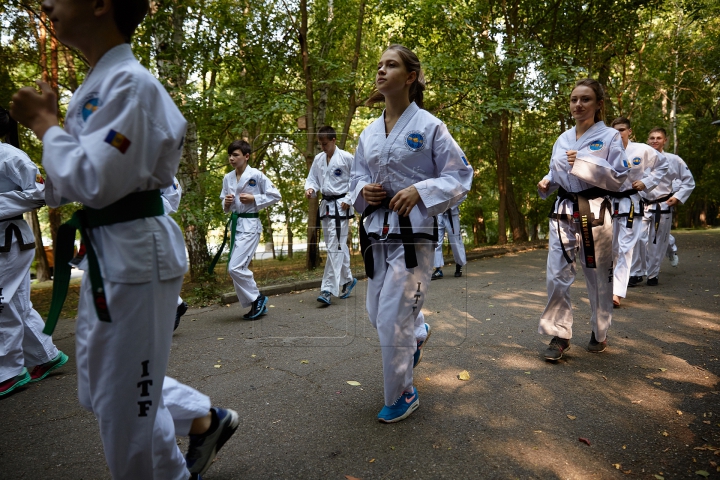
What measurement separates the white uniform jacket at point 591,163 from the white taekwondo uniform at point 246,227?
3701 millimetres

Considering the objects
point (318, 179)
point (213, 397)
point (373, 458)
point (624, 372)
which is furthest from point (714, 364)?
point (318, 179)

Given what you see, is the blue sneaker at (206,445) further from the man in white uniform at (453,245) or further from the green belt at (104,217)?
the man in white uniform at (453,245)

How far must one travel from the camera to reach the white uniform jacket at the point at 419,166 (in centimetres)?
310

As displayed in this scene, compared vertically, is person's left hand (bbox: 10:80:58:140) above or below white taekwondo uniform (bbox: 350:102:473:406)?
above

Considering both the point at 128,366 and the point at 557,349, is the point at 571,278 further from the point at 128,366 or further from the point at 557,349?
the point at 128,366

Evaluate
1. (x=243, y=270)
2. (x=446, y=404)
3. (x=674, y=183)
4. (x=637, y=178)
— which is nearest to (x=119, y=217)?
(x=446, y=404)

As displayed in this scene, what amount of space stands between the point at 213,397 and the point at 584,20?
15259 mm

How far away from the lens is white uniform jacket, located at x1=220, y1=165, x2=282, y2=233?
6.68 meters

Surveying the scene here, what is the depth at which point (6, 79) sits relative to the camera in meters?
11.2

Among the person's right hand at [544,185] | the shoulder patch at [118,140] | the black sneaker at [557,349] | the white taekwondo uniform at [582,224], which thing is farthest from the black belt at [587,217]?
the shoulder patch at [118,140]

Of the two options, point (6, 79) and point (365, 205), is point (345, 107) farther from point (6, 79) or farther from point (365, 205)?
point (365, 205)

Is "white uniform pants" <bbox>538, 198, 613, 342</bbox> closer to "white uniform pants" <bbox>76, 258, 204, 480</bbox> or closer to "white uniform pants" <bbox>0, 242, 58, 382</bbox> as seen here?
"white uniform pants" <bbox>76, 258, 204, 480</bbox>

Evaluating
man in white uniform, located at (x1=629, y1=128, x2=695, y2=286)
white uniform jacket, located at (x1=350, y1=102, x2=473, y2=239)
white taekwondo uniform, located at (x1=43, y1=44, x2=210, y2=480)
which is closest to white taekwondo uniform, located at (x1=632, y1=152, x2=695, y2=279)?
man in white uniform, located at (x1=629, y1=128, x2=695, y2=286)

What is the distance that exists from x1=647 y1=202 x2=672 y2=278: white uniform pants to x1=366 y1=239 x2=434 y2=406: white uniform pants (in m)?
6.64
